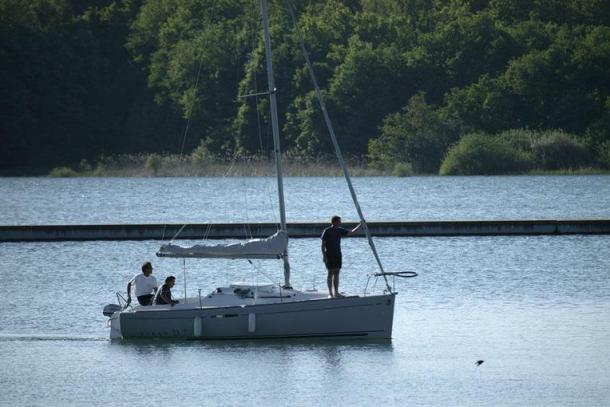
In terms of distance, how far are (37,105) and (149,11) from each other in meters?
17.7

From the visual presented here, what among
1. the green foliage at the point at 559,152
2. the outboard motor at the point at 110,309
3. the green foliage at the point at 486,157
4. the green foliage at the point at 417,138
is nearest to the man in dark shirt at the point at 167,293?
the outboard motor at the point at 110,309

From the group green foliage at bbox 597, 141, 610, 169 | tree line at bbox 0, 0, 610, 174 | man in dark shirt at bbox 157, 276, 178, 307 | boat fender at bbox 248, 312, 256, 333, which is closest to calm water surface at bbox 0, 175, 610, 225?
green foliage at bbox 597, 141, 610, 169

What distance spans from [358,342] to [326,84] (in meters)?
90.0

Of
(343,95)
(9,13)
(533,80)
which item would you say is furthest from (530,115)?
(9,13)

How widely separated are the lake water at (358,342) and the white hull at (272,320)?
0.29 meters

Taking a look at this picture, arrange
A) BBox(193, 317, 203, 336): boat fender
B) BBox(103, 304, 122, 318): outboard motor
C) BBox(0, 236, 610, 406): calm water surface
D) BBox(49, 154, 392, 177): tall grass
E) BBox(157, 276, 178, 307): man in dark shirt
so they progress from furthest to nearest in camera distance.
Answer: BBox(49, 154, 392, 177): tall grass, BBox(103, 304, 122, 318): outboard motor, BBox(157, 276, 178, 307): man in dark shirt, BBox(193, 317, 203, 336): boat fender, BBox(0, 236, 610, 406): calm water surface

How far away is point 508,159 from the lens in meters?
107

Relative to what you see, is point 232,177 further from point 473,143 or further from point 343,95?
point 473,143

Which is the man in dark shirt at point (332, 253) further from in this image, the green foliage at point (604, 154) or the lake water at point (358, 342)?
the green foliage at point (604, 154)

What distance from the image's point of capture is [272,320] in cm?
3047

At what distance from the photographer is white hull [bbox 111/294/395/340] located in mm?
30344

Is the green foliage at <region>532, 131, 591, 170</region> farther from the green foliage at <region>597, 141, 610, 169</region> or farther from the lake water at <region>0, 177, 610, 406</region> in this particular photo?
the lake water at <region>0, 177, 610, 406</region>

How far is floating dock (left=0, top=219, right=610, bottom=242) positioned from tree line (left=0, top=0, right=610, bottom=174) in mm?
52319

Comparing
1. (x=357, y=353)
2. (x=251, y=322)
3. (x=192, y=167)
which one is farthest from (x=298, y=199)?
(x=357, y=353)
